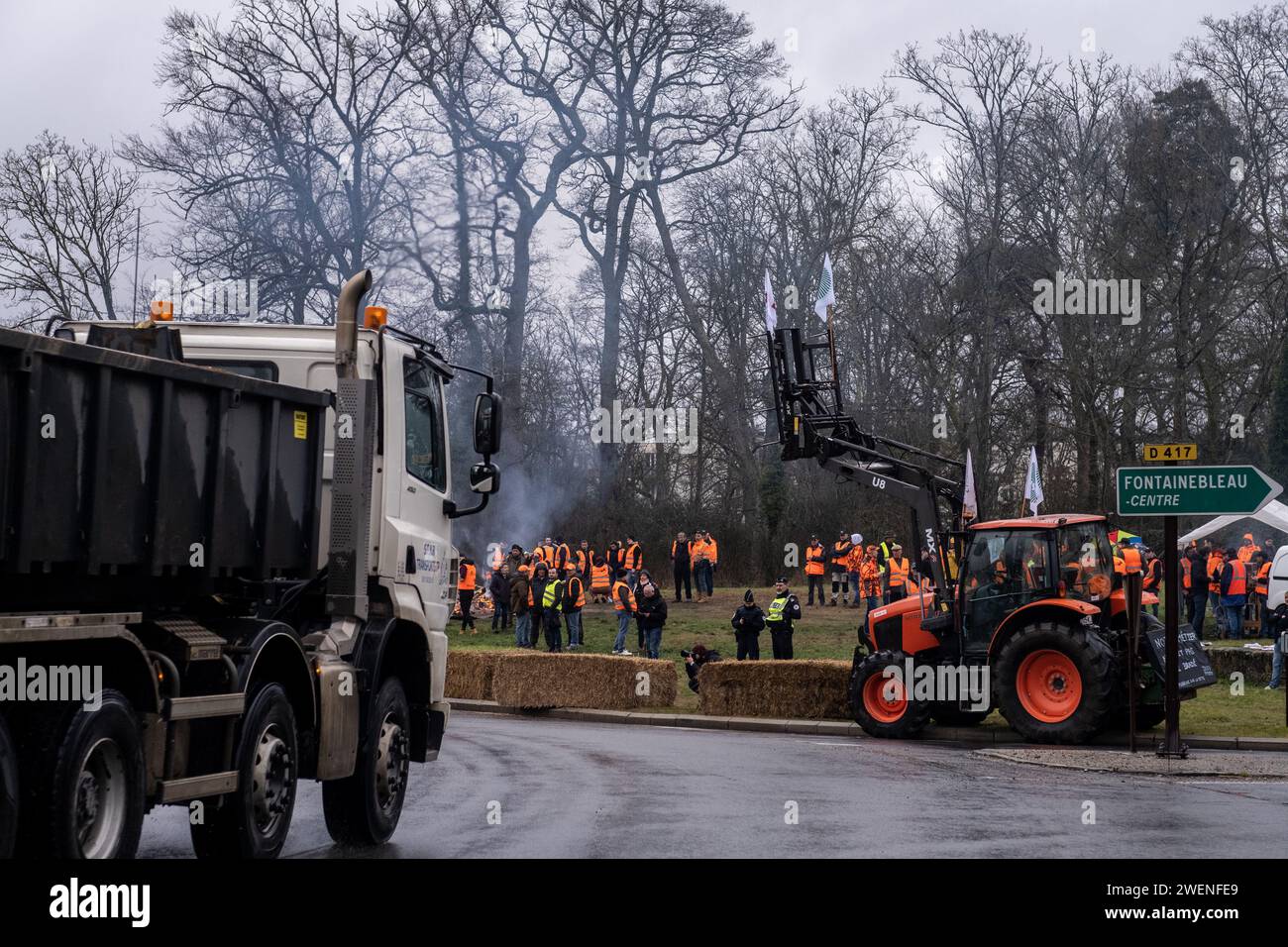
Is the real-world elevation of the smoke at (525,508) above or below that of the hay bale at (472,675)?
above

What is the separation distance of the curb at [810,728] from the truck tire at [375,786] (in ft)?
33.4

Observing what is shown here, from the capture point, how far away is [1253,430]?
1770 inches

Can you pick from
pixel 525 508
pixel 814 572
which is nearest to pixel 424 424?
pixel 814 572

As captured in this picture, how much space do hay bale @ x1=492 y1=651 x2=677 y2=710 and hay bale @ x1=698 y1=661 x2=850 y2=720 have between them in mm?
941

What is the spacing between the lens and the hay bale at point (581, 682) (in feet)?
74.7

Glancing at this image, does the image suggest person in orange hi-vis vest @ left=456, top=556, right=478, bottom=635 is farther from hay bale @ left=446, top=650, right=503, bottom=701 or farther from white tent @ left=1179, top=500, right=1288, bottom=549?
white tent @ left=1179, top=500, right=1288, bottom=549

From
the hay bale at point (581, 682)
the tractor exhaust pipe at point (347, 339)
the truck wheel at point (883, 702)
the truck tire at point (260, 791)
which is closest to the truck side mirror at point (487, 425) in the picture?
the tractor exhaust pipe at point (347, 339)

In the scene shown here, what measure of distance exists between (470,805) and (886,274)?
3458cm

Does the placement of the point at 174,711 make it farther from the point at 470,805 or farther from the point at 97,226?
the point at 97,226

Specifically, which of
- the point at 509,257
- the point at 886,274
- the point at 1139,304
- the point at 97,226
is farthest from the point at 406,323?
the point at 1139,304

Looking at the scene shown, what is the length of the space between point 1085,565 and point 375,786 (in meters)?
10.9

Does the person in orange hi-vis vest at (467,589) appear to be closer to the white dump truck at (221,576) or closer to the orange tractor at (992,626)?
the orange tractor at (992,626)

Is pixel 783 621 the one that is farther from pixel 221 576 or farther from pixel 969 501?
pixel 221 576

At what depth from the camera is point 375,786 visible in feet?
32.4
